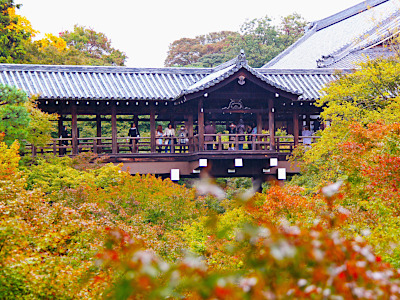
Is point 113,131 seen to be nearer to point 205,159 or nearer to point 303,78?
point 205,159

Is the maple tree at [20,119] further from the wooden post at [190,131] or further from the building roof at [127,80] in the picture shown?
the wooden post at [190,131]

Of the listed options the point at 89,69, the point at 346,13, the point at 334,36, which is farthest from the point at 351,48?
the point at 89,69

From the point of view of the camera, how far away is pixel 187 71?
24.1m

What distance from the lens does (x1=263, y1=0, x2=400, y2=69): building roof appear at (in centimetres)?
3119

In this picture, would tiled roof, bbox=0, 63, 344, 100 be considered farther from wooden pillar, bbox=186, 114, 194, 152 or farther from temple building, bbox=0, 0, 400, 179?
wooden pillar, bbox=186, 114, 194, 152

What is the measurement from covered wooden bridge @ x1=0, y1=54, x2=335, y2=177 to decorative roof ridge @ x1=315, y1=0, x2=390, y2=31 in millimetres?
15875

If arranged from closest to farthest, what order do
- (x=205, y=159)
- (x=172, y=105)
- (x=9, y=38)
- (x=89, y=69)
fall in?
(x=205, y=159)
(x=172, y=105)
(x=89, y=69)
(x=9, y=38)

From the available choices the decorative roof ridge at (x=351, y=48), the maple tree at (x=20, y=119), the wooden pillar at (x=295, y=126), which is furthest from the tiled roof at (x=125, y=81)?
the decorative roof ridge at (x=351, y=48)

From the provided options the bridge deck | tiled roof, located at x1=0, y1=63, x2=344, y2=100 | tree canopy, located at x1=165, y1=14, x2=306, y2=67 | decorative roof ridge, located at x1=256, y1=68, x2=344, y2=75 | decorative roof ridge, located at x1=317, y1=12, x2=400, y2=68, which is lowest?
the bridge deck

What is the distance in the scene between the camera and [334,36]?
3753 cm

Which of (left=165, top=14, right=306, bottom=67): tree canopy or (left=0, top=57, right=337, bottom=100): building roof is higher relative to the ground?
(left=165, top=14, right=306, bottom=67): tree canopy

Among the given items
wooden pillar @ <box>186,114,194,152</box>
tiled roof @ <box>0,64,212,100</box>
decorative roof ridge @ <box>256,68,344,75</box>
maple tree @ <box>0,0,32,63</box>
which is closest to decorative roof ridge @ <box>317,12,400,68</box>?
decorative roof ridge @ <box>256,68,344,75</box>

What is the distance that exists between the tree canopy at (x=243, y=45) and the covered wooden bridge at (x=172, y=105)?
965 inches

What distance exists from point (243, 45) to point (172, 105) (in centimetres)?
2639
